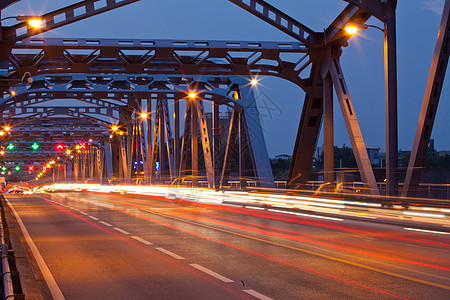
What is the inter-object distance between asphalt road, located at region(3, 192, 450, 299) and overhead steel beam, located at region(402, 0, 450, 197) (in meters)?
1.54

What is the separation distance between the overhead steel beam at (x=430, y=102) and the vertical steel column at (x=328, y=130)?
6069 millimetres

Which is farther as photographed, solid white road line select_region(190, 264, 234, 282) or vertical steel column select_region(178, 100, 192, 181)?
vertical steel column select_region(178, 100, 192, 181)

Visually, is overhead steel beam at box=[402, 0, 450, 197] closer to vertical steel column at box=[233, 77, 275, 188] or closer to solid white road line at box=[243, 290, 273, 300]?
solid white road line at box=[243, 290, 273, 300]

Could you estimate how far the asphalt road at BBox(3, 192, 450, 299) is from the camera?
26.9ft

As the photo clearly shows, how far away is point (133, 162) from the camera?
221 feet

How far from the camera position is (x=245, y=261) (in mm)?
11031

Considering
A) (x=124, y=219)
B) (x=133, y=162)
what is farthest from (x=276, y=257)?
(x=133, y=162)

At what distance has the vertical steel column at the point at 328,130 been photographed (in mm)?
23109

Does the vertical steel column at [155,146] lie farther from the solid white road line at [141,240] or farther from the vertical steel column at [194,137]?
the solid white road line at [141,240]

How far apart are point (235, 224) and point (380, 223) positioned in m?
4.45

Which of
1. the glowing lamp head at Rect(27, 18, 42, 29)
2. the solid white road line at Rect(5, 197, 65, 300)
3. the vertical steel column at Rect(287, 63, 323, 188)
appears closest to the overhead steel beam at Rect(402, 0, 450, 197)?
the vertical steel column at Rect(287, 63, 323, 188)

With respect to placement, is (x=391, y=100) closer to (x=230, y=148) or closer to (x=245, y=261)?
(x=245, y=261)

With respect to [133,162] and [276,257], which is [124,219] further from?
[133,162]

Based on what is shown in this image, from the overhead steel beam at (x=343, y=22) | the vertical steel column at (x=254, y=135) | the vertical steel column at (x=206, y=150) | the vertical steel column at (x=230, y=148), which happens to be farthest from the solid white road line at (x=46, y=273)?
the vertical steel column at (x=206, y=150)
